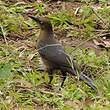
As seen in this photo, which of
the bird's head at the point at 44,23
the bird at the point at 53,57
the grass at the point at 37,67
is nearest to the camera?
the grass at the point at 37,67

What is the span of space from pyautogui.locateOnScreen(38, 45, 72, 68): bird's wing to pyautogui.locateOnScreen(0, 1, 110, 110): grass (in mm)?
265

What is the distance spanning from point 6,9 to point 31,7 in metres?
0.63

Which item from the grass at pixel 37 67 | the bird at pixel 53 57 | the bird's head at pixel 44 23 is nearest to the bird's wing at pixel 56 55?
the bird at pixel 53 57

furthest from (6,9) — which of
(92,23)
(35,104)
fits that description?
(35,104)

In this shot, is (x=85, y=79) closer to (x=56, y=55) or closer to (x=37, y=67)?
(x=56, y=55)

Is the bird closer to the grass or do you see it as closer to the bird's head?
the bird's head

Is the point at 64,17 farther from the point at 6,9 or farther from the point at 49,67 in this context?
the point at 49,67

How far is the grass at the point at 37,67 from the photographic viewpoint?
7258mm

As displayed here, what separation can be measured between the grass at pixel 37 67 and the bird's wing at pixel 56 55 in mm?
265

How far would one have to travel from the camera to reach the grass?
726 centimetres

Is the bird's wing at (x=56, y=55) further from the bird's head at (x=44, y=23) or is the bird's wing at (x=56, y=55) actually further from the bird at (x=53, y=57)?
the bird's head at (x=44, y=23)

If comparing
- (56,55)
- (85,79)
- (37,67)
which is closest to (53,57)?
(56,55)

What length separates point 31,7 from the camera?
10844 millimetres

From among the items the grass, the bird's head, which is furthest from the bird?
the grass
